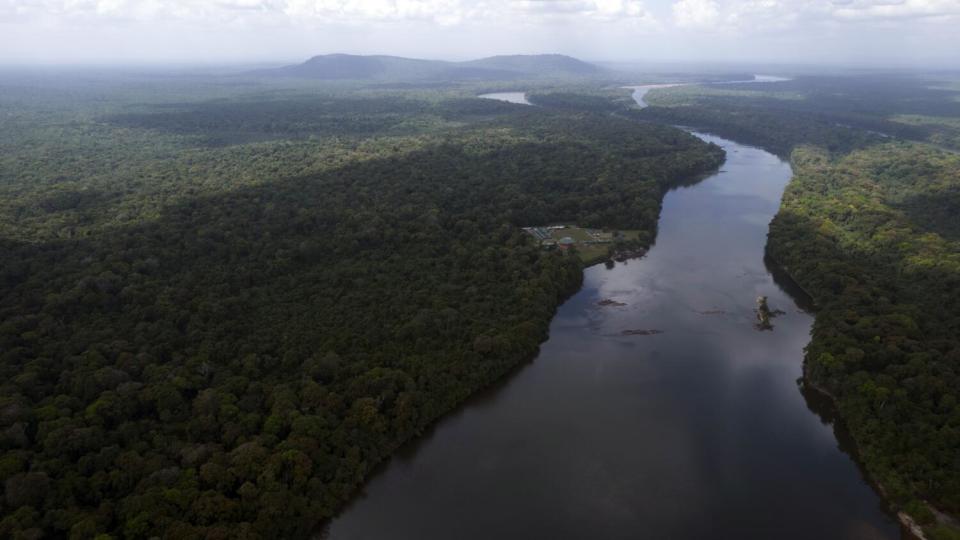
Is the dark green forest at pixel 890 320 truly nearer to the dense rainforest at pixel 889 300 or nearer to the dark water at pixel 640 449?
the dense rainforest at pixel 889 300

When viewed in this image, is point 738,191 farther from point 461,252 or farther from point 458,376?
point 458,376

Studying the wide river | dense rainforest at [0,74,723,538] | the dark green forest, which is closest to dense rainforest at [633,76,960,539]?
the dark green forest

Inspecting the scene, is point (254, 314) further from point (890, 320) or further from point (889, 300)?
point (889, 300)

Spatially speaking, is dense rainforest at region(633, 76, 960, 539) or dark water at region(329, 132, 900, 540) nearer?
dark water at region(329, 132, 900, 540)

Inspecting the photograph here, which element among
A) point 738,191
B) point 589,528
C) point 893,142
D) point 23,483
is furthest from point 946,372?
point 893,142

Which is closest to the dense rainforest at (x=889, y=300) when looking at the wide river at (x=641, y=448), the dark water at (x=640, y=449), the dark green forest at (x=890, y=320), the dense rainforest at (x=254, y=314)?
the dark green forest at (x=890, y=320)

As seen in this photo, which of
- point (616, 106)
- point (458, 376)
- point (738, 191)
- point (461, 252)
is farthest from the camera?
point (616, 106)

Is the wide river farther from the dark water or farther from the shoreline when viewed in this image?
the shoreline
